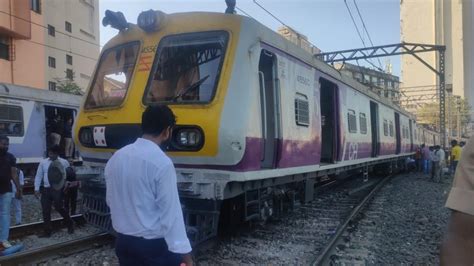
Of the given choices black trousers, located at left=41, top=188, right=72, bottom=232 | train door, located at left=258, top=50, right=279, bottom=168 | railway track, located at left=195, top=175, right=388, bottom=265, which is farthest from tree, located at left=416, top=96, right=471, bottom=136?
black trousers, located at left=41, top=188, right=72, bottom=232

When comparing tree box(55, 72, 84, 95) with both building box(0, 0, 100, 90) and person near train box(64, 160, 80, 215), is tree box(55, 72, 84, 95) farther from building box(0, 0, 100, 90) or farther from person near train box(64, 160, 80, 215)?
person near train box(64, 160, 80, 215)

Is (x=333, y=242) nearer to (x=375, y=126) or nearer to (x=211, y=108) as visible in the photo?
(x=211, y=108)

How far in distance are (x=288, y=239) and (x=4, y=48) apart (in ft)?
81.0

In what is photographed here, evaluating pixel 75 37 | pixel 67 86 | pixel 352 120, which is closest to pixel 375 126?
pixel 352 120

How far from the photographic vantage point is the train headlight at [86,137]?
600 centimetres

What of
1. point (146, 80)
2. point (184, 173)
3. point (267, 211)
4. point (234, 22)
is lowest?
point (267, 211)

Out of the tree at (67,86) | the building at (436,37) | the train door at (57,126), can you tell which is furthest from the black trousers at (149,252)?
the building at (436,37)

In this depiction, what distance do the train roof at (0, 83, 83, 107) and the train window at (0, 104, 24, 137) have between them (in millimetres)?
351

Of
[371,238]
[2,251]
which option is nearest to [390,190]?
[371,238]

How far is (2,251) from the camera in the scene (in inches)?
228

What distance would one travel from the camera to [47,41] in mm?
31188

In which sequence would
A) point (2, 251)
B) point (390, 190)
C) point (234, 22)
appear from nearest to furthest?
point (234, 22) < point (2, 251) < point (390, 190)

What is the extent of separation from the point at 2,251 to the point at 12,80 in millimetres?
23103

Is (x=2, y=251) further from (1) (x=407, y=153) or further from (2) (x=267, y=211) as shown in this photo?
(1) (x=407, y=153)
